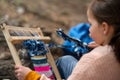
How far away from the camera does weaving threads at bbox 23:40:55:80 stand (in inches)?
114

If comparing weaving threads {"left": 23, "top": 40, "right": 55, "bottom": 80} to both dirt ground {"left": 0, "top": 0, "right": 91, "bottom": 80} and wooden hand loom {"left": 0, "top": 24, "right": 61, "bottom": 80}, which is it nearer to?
wooden hand loom {"left": 0, "top": 24, "right": 61, "bottom": 80}

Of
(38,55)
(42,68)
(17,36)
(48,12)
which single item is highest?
A: (48,12)

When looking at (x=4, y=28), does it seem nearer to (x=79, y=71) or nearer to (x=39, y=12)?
(x=79, y=71)

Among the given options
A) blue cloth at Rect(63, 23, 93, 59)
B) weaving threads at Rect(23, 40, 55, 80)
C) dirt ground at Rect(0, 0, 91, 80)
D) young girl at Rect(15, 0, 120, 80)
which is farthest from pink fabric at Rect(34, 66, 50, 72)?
dirt ground at Rect(0, 0, 91, 80)

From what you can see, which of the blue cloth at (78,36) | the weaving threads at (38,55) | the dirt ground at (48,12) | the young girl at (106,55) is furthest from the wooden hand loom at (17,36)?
the dirt ground at (48,12)

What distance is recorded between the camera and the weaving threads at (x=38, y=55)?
290 centimetres

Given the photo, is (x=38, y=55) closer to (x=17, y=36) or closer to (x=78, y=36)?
(x=17, y=36)

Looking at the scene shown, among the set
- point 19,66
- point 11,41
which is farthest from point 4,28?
point 19,66

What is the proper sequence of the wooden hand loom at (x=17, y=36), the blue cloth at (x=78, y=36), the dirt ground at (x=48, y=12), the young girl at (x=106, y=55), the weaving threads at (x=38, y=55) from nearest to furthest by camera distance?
1. the young girl at (x=106, y=55)
2. the wooden hand loom at (x=17, y=36)
3. the weaving threads at (x=38, y=55)
4. the blue cloth at (x=78, y=36)
5. the dirt ground at (x=48, y=12)

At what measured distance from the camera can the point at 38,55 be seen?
9.69ft

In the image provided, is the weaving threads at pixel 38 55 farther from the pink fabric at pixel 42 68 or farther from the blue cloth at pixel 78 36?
the blue cloth at pixel 78 36

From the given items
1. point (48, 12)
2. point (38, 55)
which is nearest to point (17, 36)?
point (38, 55)

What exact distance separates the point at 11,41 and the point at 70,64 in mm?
613

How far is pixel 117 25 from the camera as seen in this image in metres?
2.27
